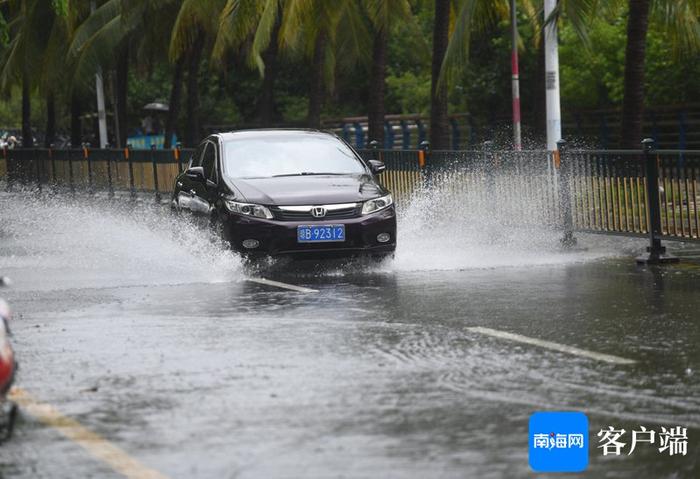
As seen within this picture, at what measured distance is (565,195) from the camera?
17984mm

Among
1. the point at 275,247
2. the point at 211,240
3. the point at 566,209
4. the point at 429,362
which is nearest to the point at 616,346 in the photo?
the point at 429,362

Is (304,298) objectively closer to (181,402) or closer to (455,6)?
(181,402)

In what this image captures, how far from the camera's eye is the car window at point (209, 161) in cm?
1652

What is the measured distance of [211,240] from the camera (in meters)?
16.0

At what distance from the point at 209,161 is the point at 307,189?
84.0 inches

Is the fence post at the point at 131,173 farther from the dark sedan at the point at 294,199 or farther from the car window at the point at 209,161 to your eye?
the dark sedan at the point at 294,199

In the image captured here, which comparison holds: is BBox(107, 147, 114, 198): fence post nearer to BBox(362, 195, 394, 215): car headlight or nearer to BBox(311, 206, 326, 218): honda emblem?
BBox(362, 195, 394, 215): car headlight

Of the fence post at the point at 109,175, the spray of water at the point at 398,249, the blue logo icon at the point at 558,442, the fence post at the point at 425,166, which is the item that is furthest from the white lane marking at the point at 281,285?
the fence post at the point at 109,175

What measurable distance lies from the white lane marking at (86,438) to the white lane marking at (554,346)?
3.43 m

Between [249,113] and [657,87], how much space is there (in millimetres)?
30166

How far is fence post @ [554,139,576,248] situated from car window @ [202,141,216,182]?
13.8 ft

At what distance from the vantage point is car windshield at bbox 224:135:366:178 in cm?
1623

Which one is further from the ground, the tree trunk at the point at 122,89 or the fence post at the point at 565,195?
the tree trunk at the point at 122,89

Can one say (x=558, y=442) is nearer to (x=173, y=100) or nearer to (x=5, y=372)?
(x=5, y=372)
